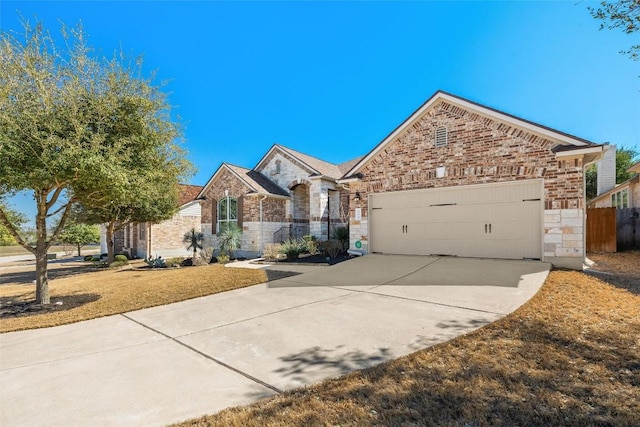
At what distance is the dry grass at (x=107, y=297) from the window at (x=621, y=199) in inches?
A: 798

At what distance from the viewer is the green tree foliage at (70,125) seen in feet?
20.4

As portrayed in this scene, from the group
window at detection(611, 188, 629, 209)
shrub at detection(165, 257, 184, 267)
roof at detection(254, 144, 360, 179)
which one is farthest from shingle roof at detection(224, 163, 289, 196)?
window at detection(611, 188, 629, 209)

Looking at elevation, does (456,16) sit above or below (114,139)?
above

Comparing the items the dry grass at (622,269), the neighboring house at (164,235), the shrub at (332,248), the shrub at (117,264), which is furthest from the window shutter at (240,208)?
the dry grass at (622,269)

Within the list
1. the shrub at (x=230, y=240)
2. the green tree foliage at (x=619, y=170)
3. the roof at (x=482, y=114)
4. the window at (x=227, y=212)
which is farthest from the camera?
the green tree foliage at (x=619, y=170)

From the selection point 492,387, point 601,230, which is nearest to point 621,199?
point 601,230

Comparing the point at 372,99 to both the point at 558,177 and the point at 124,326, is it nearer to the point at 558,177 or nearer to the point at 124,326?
the point at 558,177

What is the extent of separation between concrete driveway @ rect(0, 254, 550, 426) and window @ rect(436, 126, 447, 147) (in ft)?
16.6

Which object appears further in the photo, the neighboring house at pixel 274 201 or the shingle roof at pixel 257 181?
the shingle roof at pixel 257 181

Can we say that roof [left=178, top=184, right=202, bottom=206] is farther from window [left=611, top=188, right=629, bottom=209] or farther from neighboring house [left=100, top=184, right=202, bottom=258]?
window [left=611, top=188, right=629, bottom=209]

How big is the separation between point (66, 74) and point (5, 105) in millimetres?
1332

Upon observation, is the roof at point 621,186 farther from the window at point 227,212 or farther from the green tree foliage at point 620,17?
the window at point 227,212

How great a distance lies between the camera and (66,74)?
695 cm

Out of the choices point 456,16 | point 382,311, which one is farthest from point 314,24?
point 382,311
